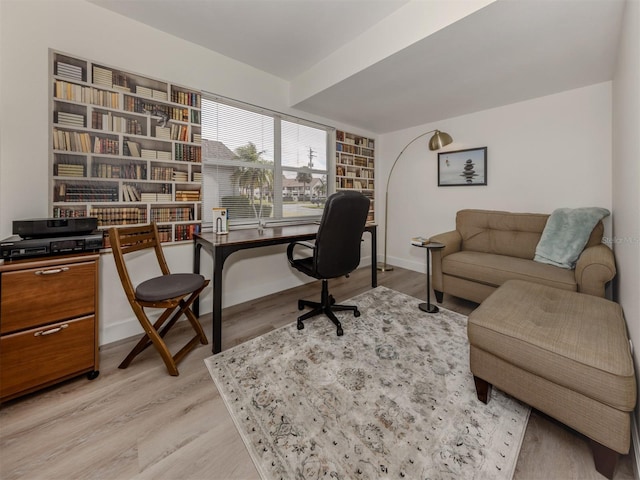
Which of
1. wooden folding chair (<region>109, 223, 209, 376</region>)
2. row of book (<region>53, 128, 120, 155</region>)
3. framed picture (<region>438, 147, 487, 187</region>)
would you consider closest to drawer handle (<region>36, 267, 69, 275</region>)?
wooden folding chair (<region>109, 223, 209, 376</region>)

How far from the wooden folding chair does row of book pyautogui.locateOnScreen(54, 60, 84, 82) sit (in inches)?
45.1

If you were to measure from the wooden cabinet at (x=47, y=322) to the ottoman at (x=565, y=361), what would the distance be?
2.21 metres

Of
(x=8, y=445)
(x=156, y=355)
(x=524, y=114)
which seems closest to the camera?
(x=8, y=445)

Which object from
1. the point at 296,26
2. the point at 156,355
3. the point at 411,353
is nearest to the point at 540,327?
the point at 411,353

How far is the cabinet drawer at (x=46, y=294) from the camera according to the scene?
1.24 meters

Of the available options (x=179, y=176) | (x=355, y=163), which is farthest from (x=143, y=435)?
(x=355, y=163)

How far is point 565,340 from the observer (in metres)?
1.09

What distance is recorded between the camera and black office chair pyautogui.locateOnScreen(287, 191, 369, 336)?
6.03 ft

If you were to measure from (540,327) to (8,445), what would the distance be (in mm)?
2534

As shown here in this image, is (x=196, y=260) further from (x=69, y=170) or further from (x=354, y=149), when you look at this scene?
(x=354, y=149)

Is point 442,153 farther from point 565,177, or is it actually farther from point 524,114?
point 565,177

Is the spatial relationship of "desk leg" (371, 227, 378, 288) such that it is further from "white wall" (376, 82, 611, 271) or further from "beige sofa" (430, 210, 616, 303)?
"white wall" (376, 82, 611, 271)

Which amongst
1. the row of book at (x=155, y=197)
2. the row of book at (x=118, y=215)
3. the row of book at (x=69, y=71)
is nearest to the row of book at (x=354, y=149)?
the row of book at (x=155, y=197)

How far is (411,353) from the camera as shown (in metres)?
1.79
